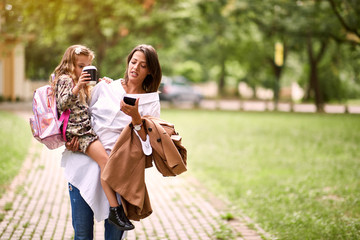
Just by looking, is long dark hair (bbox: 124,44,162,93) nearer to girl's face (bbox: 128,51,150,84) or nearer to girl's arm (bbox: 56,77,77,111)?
girl's face (bbox: 128,51,150,84)

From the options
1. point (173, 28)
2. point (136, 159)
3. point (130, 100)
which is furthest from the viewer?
point (173, 28)

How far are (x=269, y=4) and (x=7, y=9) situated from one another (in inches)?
466

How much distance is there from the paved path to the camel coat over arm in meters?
2.53

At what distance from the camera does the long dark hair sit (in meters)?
3.23

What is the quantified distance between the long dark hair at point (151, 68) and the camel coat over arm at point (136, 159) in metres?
0.29

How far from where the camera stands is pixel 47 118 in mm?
3178

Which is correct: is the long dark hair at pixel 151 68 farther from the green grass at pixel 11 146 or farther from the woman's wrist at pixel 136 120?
the green grass at pixel 11 146

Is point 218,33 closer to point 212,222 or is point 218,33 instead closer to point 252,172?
point 252,172

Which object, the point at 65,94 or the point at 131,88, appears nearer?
the point at 65,94

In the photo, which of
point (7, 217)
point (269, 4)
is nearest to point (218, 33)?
point (269, 4)

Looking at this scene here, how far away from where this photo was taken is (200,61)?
5356 centimetres

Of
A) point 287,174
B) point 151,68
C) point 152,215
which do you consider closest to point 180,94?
point 287,174

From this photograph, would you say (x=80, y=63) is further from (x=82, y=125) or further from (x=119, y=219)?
(x=119, y=219)

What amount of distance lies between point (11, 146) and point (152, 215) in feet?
22.3
